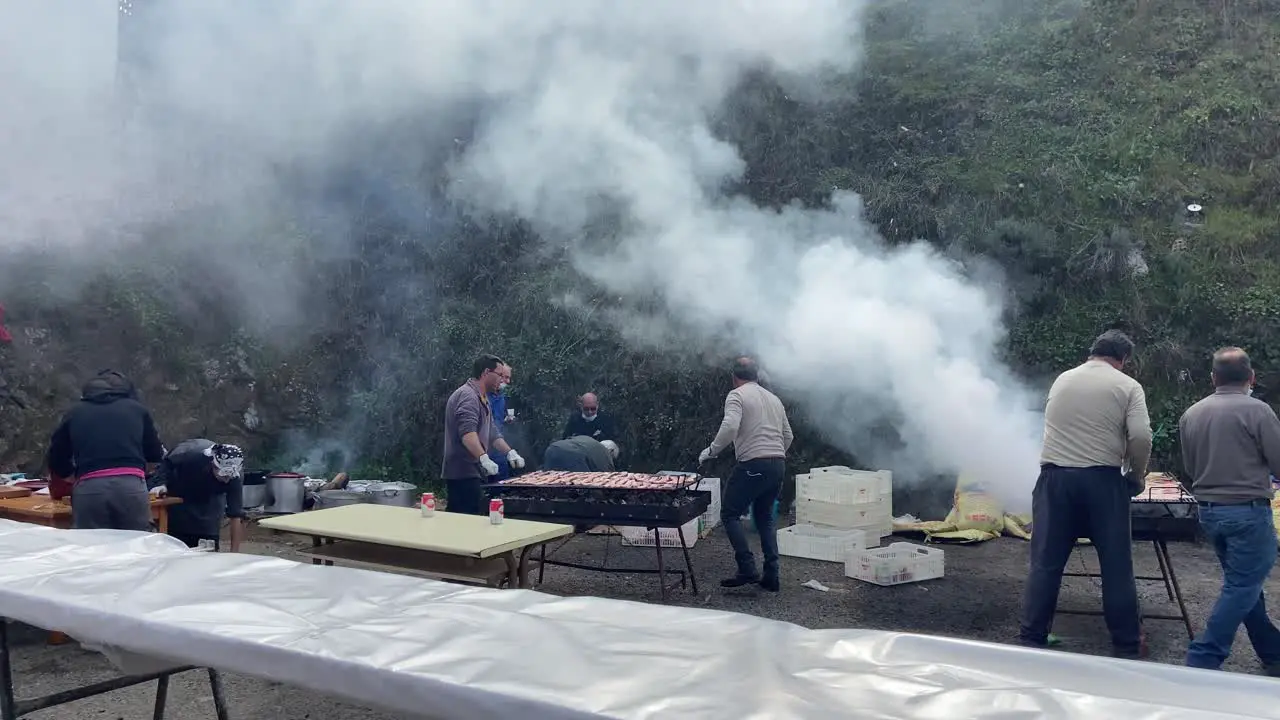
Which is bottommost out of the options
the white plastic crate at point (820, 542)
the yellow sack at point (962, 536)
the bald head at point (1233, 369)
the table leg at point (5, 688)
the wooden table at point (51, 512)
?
the yellow sack at point (962, 536)

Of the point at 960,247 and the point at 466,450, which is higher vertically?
the point at 960,247

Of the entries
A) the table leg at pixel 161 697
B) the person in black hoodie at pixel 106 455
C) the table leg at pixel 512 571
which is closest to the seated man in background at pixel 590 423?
the table leg at pixel 512 571

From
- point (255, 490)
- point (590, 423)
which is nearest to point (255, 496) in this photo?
point (255, 490)

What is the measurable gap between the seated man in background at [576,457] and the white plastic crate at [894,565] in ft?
7.51

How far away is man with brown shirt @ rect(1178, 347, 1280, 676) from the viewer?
4293 mm

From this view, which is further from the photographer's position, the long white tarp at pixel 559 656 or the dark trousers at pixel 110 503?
the dark trousers at pixel 110 503

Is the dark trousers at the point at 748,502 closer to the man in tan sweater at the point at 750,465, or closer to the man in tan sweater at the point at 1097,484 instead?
the man in tan sweater at the point at 750,465

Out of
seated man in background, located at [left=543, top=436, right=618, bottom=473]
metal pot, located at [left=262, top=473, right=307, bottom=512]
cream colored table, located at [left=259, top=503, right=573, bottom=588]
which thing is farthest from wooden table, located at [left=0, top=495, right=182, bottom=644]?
metal pot, located at [left=262, top=473, right=307, bottom=512]

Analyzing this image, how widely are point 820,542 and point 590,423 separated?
311 cm

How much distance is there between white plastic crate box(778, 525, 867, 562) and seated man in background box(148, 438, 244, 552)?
457 cm

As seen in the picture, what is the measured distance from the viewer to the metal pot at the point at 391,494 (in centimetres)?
860

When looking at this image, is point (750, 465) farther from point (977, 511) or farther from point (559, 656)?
point (559, 656)

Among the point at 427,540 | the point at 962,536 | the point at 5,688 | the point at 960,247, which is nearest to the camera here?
the point at 5,688

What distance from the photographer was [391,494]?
8.71m
